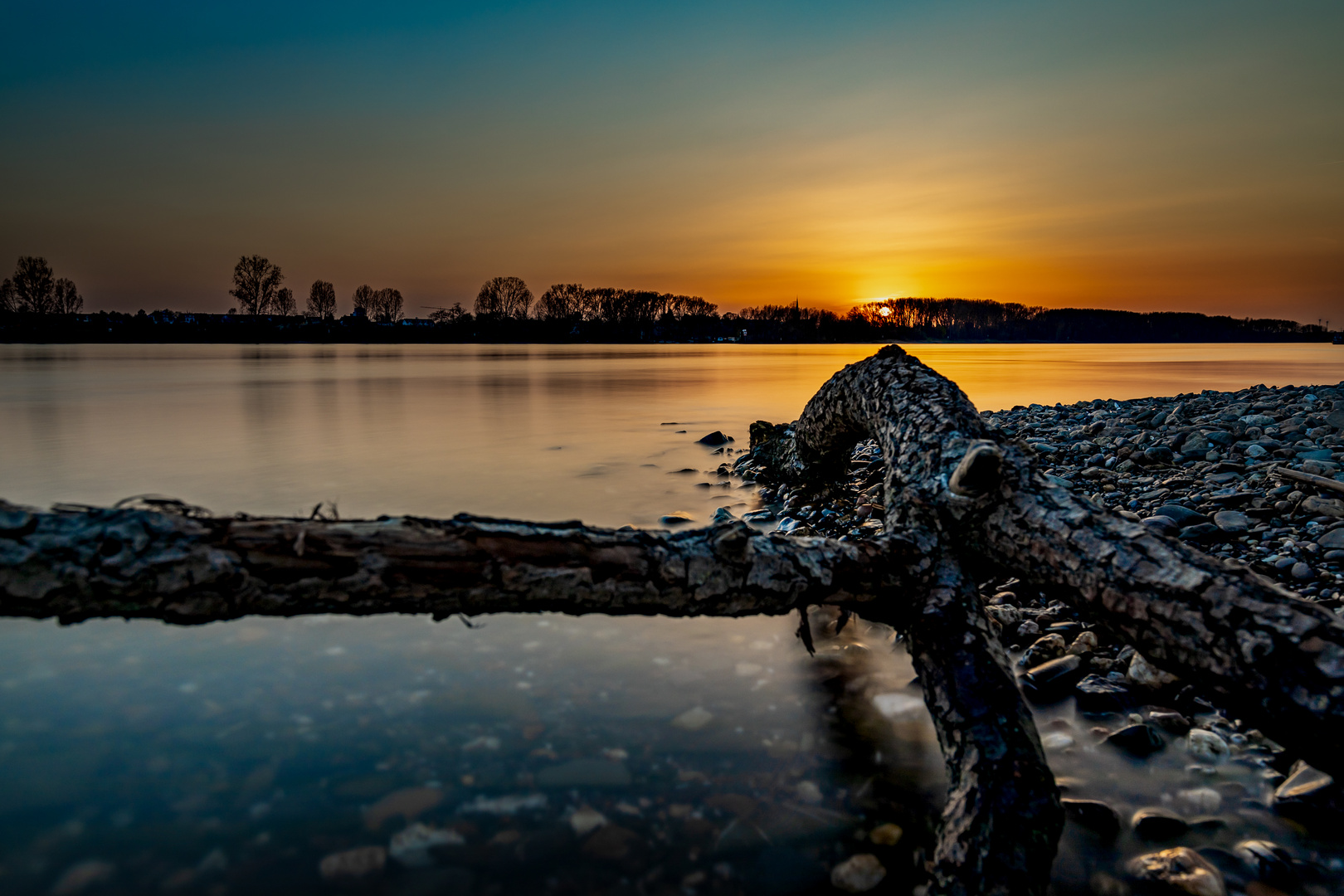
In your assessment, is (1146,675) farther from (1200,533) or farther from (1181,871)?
(1200,533)

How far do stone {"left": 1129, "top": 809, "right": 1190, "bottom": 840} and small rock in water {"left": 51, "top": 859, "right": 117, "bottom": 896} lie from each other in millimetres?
2814

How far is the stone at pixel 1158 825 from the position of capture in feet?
6.21

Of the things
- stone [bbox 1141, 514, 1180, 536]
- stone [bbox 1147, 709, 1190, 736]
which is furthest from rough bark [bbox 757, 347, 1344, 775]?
stone [bbox 1141, 514, 1180, 536]

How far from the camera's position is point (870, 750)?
7.67 feet

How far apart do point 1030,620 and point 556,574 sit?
8.02 ft

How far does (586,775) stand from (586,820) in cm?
20

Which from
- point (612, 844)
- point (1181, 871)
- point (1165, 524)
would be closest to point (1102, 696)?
point (1181, 871)

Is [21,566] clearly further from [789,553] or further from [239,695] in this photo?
[789,553]

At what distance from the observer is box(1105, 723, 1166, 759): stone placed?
2264 millimetres

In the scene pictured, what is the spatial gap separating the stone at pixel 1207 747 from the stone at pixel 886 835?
1110mm

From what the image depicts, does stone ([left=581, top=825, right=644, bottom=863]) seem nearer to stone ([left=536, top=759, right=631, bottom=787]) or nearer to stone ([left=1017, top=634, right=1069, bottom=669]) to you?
stone ([left=536, top=759, right=631, bottom=787])

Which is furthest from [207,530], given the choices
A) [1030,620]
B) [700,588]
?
[1030,620]

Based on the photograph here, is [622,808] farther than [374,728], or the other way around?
[374,728]

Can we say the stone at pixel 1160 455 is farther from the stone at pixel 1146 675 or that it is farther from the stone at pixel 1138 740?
the stone at pixel 1138 740
